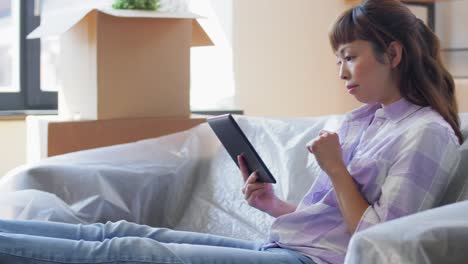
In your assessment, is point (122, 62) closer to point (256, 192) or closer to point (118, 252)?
point (256, 192)

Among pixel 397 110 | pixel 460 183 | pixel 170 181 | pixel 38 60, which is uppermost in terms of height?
pixel 38 60

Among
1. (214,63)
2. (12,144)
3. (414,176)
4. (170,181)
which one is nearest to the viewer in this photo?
(414,176)

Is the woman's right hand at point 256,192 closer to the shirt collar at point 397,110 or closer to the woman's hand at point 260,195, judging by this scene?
the woman's hand at point 260,195

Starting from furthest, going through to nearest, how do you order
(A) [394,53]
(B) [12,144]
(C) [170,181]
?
(B) [12,144] → (C) [170,181] → (A) [394,53]

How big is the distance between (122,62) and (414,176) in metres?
1.14

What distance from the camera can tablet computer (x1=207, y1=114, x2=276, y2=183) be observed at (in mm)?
1274

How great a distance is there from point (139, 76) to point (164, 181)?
34 cm

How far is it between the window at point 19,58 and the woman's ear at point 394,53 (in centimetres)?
187

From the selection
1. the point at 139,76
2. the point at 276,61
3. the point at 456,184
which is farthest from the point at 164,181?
the point at 276,61

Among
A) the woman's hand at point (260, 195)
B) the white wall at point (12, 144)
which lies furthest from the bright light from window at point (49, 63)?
the woman's hand at point (260, 195)

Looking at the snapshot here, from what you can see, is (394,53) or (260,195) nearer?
(394,53)

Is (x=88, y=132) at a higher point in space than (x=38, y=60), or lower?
lower

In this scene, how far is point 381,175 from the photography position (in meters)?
1.11

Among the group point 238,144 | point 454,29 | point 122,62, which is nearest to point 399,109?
point 238,144
